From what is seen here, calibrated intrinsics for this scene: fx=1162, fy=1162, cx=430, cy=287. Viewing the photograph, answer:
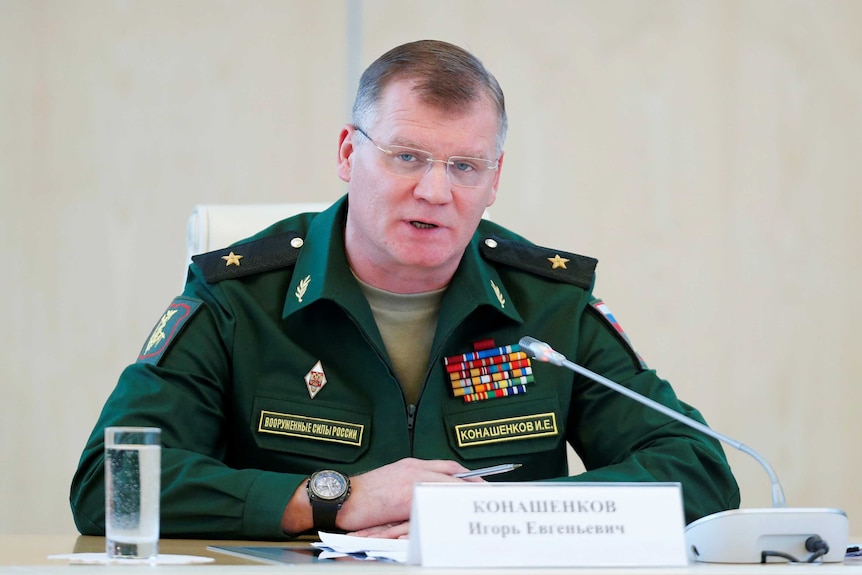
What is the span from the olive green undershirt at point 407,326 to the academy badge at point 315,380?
5.1 inches

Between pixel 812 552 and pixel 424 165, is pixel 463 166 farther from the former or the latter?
pixel 812 552

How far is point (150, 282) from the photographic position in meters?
3.36

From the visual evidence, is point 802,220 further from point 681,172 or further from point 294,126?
point 294,126

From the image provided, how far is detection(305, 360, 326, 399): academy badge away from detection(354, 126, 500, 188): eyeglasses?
1.18 feet

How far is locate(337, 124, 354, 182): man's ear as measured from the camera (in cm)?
209

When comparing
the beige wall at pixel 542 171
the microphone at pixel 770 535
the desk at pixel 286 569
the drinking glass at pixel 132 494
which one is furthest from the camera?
the beige wall at pixel 542 171

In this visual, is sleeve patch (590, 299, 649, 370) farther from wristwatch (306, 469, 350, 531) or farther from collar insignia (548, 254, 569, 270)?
wristwatch (306, 469, 350, 531)

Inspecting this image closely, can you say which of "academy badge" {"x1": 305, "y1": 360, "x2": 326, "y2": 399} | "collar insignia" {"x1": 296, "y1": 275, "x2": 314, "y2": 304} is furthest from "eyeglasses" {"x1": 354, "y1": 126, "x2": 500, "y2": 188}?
"academy badge" {"x1": 305, "y1": 360, "x2": 326, "y2": 399}

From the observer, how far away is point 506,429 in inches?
79.5

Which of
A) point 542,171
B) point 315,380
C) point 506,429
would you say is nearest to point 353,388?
point 315,380

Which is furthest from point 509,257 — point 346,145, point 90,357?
point 90,357

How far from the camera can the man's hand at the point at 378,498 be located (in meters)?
1.60

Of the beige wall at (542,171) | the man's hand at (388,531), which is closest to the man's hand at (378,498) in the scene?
the man's hand at (388,531)

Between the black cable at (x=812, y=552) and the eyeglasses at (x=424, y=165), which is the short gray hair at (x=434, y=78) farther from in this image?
the black cable at (x=812, y=552)
